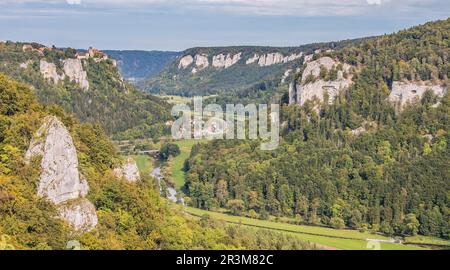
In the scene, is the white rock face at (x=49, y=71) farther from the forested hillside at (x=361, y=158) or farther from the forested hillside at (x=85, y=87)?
the forested hillside at (x=361, y=158)

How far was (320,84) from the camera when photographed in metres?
92.6

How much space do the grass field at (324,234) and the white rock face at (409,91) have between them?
1054 inches

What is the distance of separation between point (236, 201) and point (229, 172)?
26.4 feet

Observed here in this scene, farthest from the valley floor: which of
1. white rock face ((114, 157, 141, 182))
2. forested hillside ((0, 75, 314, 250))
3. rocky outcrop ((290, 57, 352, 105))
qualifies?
rocky outcrop ((290, 57, 352, 105))

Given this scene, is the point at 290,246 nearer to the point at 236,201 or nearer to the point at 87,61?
the point at 236,201

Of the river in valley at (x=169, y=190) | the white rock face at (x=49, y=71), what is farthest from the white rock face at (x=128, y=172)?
the white rock face at (x=49, y=71)

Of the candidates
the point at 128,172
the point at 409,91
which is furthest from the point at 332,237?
the point at 409,91

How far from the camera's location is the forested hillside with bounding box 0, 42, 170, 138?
126562mm

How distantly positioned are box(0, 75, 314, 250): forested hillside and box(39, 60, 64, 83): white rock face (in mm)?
82694

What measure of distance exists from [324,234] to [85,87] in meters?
85.2

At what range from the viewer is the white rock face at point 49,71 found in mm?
130750

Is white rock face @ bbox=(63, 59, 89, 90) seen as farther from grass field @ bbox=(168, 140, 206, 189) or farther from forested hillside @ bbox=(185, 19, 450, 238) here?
forested hillside @ bbox=(185, 19, 450, 238)
